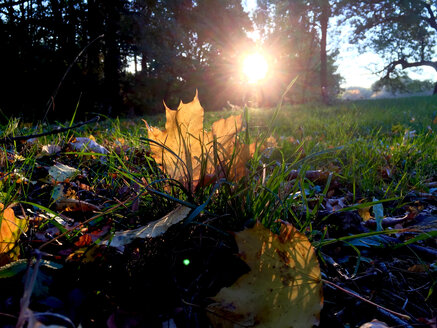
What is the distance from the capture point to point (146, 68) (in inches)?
658

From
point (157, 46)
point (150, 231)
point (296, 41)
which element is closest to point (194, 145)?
point (150, 231)

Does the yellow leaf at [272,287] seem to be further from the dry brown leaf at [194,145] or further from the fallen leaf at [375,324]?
the dry brown leaf at [194,145]

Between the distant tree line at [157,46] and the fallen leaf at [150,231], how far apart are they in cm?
425

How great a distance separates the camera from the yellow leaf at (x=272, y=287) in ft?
2.09

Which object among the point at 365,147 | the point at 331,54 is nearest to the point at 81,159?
the point at 365,147

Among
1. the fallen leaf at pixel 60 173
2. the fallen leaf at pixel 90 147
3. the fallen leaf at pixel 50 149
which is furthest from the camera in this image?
the fallen leaf at pixel 90 147

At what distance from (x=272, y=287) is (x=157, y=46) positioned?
16004mm

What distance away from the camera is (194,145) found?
1.00 m

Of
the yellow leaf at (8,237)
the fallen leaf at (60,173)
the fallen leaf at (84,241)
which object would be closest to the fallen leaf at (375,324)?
the fallen leaf at (84,241)

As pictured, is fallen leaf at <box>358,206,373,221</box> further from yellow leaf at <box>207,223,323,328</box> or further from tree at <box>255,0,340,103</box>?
tree at <box>255,0,340,103</box>

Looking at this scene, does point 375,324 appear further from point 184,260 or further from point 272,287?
point 184,260

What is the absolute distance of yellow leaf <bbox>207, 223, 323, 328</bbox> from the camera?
0.64 metres

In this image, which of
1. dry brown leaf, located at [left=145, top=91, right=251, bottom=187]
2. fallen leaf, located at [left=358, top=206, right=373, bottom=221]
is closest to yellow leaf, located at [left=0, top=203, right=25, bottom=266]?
dry brown leaf, located at [left=145, top=91, right=251, bottom=187]

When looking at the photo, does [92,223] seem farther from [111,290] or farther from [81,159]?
[81,159]
